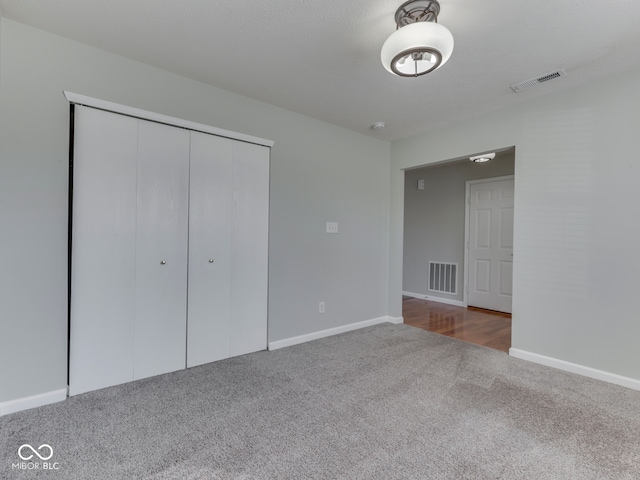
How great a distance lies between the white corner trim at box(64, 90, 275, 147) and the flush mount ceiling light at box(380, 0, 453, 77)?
1.51m

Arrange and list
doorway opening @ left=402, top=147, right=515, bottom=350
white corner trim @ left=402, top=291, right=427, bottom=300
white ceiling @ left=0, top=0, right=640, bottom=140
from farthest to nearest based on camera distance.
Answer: white corner trim @ left=402, top=291, right=427, bottom=300
doorway opening @ left=402, top=147, right=515, bottom=350
white ceiling @ left=0, top=0, right=640, bottom=140

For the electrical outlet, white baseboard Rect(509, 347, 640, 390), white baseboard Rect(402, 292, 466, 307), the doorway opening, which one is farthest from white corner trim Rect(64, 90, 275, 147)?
white baseboard Rect(402, 292, 466, 307)

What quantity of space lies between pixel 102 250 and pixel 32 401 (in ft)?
3.39

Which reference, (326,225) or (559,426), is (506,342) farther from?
(326,225)

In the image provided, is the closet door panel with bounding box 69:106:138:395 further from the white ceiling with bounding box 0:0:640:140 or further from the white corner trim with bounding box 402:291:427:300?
the white corner trim with bounding box 402:291:427:300

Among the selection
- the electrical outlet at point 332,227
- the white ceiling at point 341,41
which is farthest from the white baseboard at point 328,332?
the white ceiling at point 341,41

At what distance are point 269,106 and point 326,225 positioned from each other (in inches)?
53.7

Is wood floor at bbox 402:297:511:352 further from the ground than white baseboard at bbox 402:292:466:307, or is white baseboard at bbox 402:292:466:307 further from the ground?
white baseboard at bbox 402:292:466:307

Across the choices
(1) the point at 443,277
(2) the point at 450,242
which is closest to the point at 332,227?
(2) the point at 450,242

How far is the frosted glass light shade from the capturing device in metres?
1.58

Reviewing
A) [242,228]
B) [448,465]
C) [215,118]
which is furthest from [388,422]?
[215,118]

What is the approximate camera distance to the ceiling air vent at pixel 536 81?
7.80 feet

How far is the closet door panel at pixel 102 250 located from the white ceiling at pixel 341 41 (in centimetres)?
59
